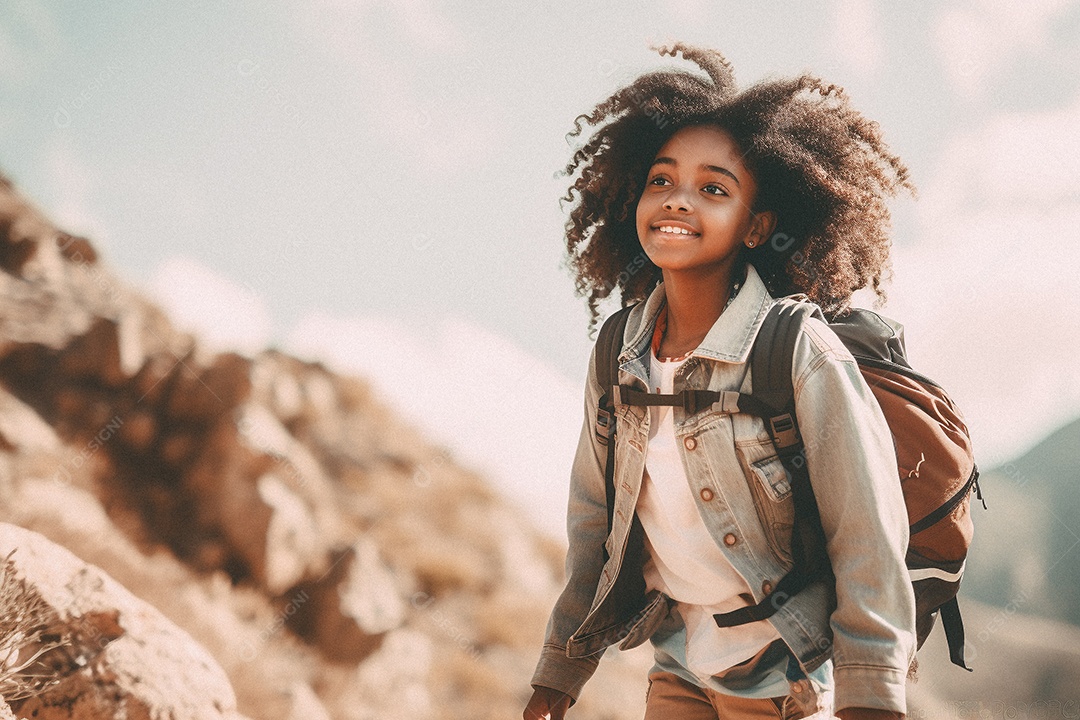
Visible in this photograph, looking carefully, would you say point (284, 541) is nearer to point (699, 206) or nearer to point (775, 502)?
point (699, 206)

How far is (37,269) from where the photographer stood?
903 centimetres

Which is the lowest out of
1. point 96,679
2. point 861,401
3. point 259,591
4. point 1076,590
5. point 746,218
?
point 259,591

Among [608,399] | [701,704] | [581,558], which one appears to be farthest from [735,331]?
[701,704]

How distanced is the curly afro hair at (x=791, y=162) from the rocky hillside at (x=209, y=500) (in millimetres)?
5913

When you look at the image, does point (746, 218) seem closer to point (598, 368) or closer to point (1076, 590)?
point (598, 368)

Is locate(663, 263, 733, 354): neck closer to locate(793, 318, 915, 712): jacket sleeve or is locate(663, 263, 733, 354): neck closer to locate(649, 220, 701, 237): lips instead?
locate(649, 220, 701, 237): lips

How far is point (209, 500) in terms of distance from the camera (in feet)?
28.1

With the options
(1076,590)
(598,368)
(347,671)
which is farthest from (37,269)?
(1076,590)

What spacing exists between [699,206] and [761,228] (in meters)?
0.25

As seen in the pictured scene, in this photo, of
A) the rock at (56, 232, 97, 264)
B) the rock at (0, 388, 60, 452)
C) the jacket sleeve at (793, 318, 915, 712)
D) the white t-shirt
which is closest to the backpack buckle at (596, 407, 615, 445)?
the white t-shirt

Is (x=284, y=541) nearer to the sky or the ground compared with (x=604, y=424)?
nearer to the ground

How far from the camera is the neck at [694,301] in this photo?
2.02 meters

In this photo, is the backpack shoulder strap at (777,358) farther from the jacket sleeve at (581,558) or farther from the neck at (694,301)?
the jacket sleeve at (581,558)

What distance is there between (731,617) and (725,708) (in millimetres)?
212
